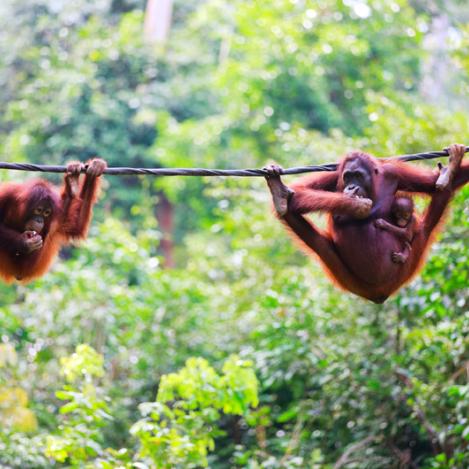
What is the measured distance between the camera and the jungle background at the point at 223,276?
20.0 ft

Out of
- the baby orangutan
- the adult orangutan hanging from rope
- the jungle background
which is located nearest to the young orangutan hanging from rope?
the jungle background

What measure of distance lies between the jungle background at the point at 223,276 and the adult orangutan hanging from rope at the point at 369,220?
106 centimetres

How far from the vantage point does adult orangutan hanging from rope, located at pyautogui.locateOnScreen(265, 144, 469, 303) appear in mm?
4473

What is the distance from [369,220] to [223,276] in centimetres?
666

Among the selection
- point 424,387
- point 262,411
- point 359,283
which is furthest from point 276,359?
point 359,283

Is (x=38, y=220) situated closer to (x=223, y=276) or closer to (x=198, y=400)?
(x=198, y=400)

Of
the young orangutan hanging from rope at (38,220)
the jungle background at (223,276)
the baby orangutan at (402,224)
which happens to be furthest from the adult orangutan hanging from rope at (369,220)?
the young orangutan hanging from rope at (38,220)

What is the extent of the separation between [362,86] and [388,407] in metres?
7.05

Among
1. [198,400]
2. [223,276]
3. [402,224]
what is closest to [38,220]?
[198,400]

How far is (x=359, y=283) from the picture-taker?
474 cm

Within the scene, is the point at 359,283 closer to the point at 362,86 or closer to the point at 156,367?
the point at 156,367

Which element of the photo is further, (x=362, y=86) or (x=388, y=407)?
(x=362, y=86)

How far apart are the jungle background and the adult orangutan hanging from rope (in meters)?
1.06

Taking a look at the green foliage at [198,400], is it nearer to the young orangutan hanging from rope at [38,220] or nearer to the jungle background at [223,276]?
the jungle background at [223,276]
